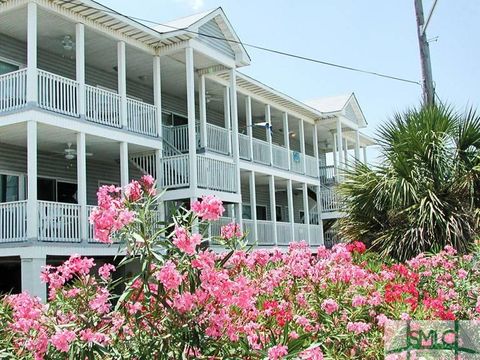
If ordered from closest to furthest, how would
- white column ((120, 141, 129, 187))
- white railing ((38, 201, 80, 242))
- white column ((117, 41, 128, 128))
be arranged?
white railing ((38, 201, 80, 242))
white column ((120, 141, 129, 187))
white column ((117, 41, 128, 128))


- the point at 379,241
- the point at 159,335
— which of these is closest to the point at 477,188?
the point at 379,241

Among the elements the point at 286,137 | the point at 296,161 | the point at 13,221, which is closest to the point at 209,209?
the point at 13,221

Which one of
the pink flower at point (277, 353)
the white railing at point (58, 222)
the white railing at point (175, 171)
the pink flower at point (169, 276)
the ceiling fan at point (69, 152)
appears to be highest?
the ceiling fan at point (69, 152)

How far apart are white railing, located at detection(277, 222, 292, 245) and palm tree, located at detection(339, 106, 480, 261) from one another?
37.0ft

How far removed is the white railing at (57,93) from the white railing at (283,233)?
35.7 ft

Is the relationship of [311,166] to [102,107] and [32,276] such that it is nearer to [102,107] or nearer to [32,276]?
[102,107]

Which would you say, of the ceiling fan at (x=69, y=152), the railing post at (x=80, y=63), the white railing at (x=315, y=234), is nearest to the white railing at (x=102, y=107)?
the railing post at (x=80, y=63)

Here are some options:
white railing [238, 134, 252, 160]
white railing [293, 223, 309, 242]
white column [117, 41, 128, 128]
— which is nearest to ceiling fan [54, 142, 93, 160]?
white column [117, 41, 128, 128]

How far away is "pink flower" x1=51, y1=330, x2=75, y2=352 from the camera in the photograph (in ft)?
10.5

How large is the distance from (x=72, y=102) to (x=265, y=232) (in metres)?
10.1

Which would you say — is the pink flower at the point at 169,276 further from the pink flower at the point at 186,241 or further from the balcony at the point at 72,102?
the balcony at the point at 72,102

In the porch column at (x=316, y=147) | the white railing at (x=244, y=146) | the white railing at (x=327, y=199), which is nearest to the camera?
the white railing at (x=244, y=146)

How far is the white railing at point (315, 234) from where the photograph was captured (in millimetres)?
25859

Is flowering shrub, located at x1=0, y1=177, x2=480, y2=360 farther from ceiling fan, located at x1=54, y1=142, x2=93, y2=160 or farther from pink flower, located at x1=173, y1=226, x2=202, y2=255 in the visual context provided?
ceiling fan, located at x1=54, y1=142, x2=93, y2=160
